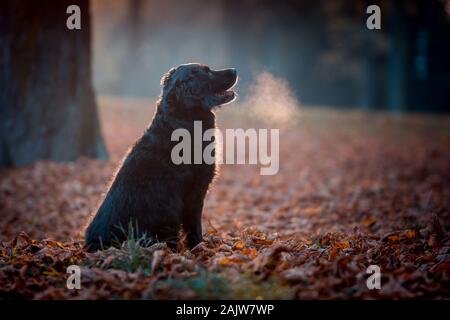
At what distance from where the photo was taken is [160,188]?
5340 millimetres

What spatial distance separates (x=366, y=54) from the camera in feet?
110

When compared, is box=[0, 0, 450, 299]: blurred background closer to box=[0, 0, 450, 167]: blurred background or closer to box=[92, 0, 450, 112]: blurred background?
box=[0, 0, 450, 167]: blurred background

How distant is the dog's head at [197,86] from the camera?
228 inches

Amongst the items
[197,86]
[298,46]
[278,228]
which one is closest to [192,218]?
[197,86]

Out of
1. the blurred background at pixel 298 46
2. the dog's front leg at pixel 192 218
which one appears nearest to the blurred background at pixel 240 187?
the dog's front leg at pixel 192 218

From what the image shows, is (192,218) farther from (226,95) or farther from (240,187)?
(240,187)

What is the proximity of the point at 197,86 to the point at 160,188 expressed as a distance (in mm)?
1248

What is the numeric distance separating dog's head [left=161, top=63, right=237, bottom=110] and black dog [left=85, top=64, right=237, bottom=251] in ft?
0.03

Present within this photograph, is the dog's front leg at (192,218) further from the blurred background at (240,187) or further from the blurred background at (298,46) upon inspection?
the blurred background at (298,46)

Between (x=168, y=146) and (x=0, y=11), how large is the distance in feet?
23.8

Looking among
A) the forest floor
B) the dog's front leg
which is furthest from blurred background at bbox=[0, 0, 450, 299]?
the dog's front leg

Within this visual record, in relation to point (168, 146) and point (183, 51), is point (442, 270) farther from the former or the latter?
point (183, 51)

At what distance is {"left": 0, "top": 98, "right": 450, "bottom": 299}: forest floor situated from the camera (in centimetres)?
421

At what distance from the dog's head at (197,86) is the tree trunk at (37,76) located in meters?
5.82
